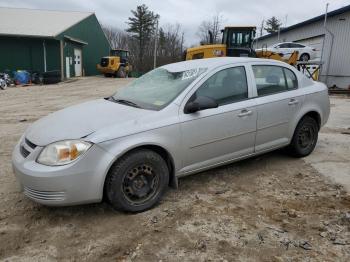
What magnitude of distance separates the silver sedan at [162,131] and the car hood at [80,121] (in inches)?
0.5

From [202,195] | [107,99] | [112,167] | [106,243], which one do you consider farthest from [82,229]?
[107,99]

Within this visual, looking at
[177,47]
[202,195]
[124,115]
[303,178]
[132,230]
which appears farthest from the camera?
[177,47]

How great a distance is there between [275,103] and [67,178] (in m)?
2.97

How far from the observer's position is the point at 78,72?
31734 millimetres

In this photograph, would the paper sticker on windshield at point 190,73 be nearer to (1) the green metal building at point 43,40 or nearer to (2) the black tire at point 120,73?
(1) the green metal building at point 43,40

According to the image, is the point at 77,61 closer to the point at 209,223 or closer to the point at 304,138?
the point at 304,138

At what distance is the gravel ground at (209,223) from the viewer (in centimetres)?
299

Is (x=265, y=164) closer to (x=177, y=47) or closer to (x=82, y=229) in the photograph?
(x=82, y=229)

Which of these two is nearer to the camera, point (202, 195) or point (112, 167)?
point (112, 167)

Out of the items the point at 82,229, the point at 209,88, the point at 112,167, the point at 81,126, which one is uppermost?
the point at 209,88

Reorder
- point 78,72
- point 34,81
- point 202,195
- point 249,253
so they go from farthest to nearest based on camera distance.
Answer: point 78,72 < point 34,81 < point 202,195 < point 249,253

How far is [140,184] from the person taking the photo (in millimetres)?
3668

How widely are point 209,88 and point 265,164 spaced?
1725mm

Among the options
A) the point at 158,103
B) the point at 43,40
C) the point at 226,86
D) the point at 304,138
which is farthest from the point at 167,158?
the point at 43,40
